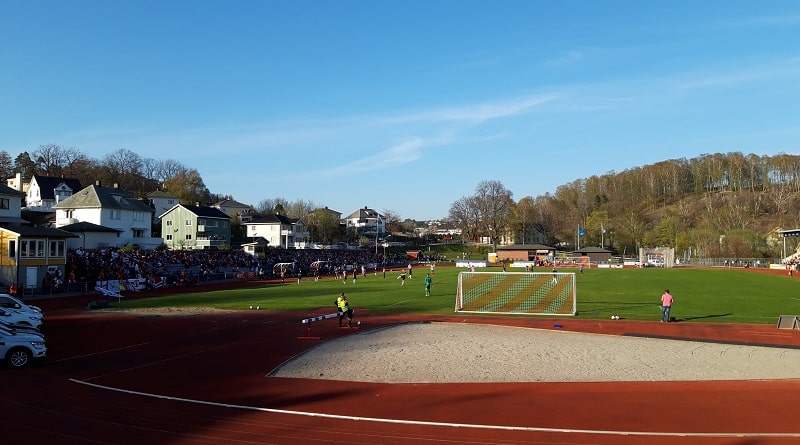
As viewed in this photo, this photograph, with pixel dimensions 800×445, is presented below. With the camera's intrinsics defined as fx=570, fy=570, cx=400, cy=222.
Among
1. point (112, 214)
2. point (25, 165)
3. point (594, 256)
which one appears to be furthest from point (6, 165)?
point (594, 256)

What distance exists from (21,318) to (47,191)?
7968 centimetres

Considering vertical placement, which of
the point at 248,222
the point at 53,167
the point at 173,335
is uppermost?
the point at 53,167

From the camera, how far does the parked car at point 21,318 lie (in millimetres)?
23864

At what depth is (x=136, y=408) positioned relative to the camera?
13578mm

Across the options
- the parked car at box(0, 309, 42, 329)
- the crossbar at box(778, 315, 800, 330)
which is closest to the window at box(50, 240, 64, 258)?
the parked car at box(0, 309, 42, 329)

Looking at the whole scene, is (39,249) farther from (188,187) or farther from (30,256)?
(188,187)

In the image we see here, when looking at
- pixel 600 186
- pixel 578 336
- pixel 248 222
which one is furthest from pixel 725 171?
pixel 578 336

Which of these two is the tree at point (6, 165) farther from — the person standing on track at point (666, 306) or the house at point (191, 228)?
the person standing on track at point (666, 306)

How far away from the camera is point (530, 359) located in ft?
61.2

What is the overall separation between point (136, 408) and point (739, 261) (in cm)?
9912

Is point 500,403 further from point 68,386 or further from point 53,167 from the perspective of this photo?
point 53,167

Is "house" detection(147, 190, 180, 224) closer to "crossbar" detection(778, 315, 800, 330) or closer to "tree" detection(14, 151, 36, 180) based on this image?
"tree" detection(14, 151, 36, 180)

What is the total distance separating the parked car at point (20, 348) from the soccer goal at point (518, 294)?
66.7ft

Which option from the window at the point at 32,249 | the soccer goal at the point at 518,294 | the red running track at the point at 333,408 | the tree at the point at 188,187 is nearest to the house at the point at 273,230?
the tree at the point at 188,187
